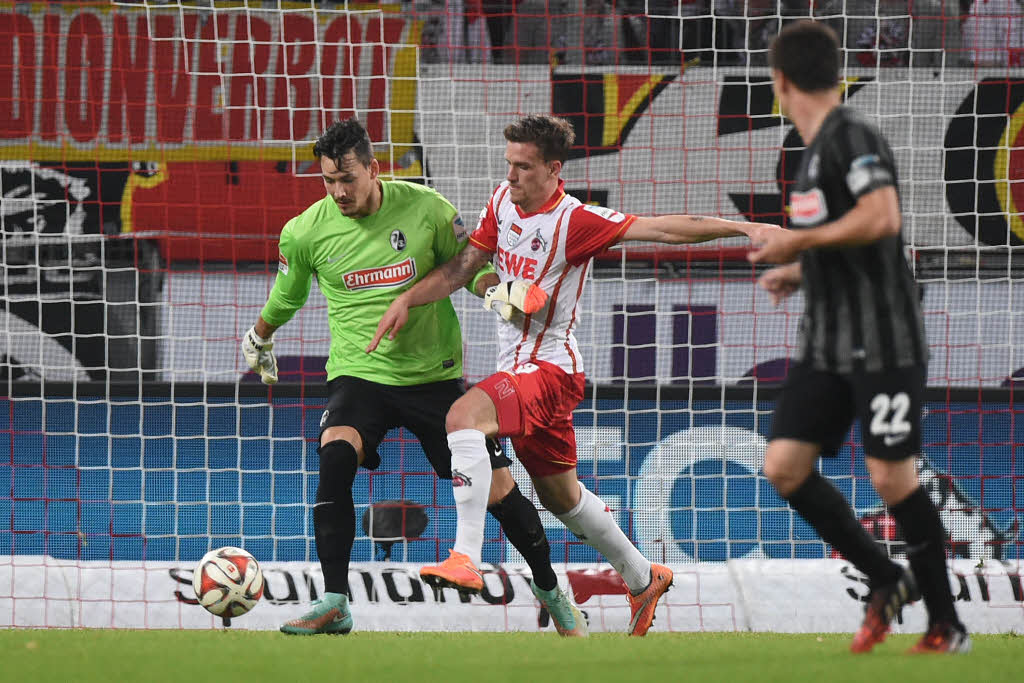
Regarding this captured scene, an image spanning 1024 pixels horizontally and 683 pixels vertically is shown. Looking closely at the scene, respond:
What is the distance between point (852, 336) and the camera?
348 cm

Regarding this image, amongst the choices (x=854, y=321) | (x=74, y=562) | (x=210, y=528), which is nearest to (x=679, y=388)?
(x=210, y=528)

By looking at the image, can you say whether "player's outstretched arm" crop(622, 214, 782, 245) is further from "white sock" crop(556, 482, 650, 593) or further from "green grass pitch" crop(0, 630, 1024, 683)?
"green grass pitch" crop(0, 630, 1024, 683)

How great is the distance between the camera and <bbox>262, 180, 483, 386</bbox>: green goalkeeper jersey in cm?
541

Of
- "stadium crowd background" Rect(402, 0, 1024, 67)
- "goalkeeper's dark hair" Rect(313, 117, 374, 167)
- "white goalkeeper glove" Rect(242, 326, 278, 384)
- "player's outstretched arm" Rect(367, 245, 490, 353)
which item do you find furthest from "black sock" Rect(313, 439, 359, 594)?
"stadium crowd background" Rect(402, 0, 1024, 67)

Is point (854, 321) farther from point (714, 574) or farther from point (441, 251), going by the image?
point (714, 574)

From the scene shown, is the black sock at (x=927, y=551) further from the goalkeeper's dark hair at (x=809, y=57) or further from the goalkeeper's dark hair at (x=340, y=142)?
the goalkeeper's dark hair at (x=340, y=142)

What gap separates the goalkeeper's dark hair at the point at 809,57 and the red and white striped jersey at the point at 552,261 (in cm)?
149

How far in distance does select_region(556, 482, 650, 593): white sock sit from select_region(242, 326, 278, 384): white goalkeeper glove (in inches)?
57.8

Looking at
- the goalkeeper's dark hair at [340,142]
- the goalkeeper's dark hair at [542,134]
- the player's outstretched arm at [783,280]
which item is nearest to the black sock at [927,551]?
the player's outstretched arm at [783,280]

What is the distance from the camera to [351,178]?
5.24 m

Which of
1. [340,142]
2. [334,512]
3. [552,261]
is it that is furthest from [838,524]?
[340,142]

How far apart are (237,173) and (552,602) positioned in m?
→ 4.23

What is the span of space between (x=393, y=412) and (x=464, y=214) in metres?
3.31

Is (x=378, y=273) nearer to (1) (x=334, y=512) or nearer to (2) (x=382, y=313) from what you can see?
(2) (x=382, y=313)
